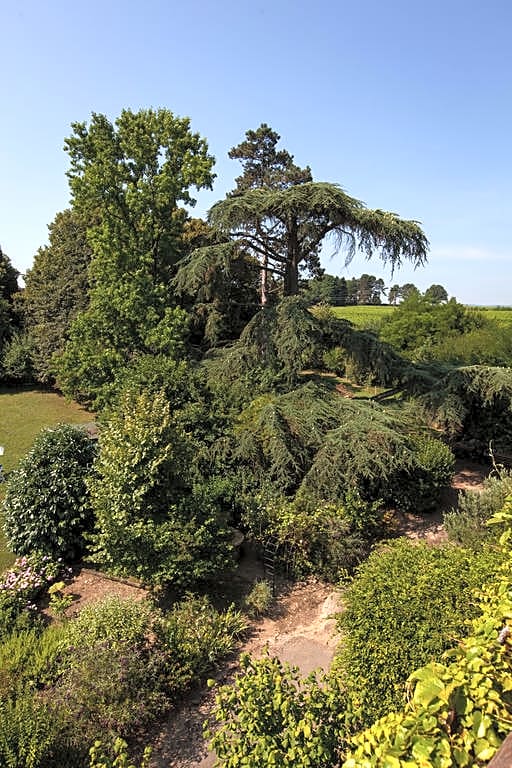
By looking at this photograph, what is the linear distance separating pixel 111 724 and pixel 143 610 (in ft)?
4.52

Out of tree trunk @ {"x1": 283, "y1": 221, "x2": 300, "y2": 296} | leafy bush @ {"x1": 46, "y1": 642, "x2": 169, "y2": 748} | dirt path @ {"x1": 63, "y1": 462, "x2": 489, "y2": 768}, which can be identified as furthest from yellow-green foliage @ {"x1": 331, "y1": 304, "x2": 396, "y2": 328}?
leafy bush @ {"x1": 46, "y1": 642, "x2": 169, "y2": 748}

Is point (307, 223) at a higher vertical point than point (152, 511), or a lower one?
higher

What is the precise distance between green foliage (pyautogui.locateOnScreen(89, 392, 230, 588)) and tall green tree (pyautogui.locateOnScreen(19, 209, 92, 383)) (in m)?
11.8

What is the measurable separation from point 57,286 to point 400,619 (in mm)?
17760

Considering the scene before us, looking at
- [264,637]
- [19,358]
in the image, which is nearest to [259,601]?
[264,637]

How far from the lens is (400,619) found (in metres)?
4.21

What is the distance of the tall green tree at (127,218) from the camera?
11797mm

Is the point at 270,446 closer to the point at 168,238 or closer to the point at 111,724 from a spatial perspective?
the point at 111,724

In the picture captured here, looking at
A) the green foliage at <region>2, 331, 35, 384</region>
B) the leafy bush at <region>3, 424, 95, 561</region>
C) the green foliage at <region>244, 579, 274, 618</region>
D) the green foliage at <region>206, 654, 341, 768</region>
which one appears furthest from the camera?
the green foliage at <region>2, 331, 35, 384</region>

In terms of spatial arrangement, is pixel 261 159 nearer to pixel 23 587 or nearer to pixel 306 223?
pixel 306 223

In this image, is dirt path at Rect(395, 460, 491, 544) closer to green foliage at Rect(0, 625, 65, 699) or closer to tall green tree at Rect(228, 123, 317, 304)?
green foliage at Rect(0, 625, 65, 699)

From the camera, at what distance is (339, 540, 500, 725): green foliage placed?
3.95 meters

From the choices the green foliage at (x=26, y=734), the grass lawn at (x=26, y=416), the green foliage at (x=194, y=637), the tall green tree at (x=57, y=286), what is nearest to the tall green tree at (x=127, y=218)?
the grass lawn at (x=26, y=416)

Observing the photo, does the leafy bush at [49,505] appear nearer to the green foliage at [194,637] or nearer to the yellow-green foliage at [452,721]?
the green foliage at [194,637]
